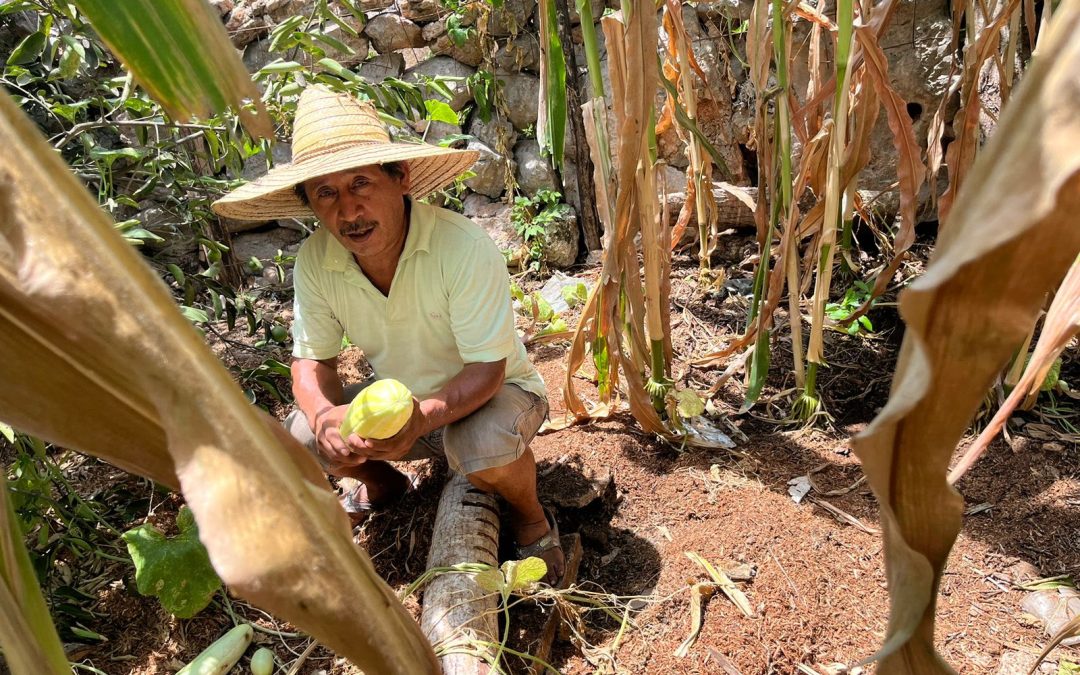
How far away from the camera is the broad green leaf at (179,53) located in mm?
491

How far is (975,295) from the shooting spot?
0.36m

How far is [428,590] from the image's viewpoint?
1.50m

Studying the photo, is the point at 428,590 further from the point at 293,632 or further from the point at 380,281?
the point at 380,281

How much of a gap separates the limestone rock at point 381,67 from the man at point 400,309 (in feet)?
7.34

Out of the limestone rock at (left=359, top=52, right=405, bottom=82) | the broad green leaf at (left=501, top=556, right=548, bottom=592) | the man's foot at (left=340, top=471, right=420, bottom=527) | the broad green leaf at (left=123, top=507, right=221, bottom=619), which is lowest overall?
the man's foot at (left=340, top=471, right=420, bottom=527)

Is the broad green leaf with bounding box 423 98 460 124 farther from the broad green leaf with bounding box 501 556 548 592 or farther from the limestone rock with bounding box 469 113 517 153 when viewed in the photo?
the broad green leaf with bounding box 501 556 548 592

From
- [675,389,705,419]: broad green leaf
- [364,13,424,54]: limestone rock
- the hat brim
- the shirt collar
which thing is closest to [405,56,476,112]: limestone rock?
[364,13,424,54]: limestone rock

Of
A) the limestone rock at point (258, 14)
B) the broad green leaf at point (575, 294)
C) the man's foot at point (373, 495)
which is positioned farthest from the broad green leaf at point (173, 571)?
the limestone rock at point (258, 14)

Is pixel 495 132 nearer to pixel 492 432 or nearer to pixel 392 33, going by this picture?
pixel 392 33

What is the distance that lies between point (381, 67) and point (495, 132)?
0.75m

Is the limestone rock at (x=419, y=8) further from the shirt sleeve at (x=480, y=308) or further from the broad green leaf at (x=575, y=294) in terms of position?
the shirt sleeve at (x=480, y=308)

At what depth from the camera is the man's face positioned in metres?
1.62

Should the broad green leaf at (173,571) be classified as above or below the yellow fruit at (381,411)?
below

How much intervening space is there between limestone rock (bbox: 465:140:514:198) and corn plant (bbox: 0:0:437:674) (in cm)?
358
